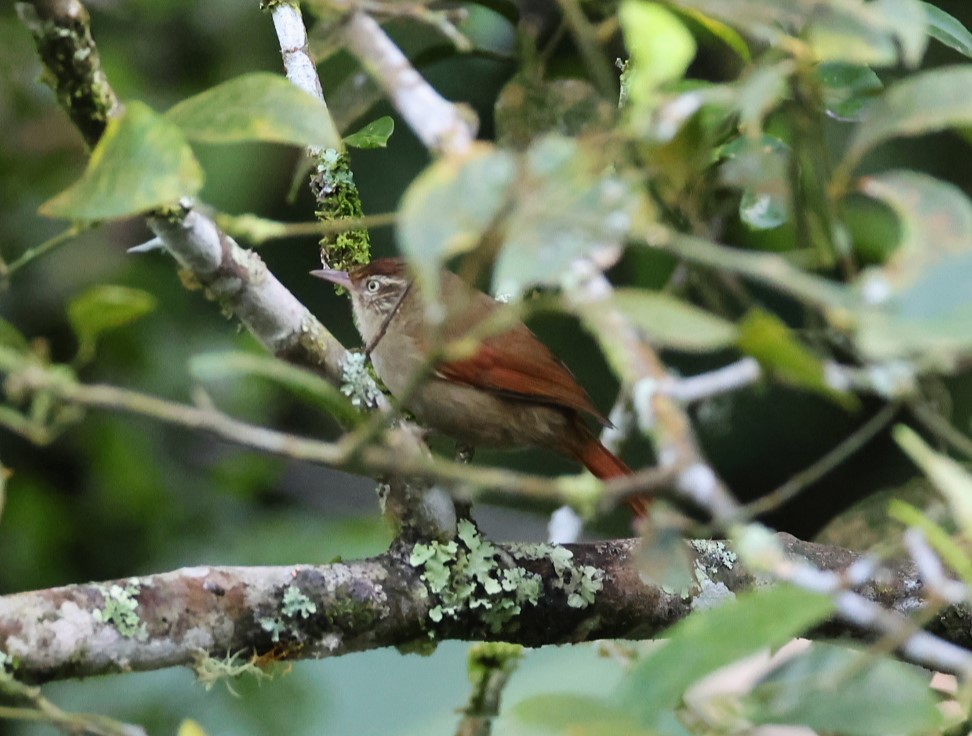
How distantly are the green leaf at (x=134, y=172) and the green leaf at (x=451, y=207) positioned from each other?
30 cm

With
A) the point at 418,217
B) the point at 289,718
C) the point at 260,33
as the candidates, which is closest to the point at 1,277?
the point at 418,217

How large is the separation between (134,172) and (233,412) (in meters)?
2.93

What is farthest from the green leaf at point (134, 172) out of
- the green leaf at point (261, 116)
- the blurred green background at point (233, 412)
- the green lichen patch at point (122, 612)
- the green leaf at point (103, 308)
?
the blurred green background at point (233, 412)

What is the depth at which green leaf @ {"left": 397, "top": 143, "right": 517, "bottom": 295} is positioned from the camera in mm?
791

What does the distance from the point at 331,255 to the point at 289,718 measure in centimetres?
156

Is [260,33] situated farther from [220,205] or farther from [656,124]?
[656,124]

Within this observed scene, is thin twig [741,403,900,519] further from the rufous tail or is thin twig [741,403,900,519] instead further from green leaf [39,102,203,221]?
the rufous tail

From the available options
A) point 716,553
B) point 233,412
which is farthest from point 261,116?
point 233,412

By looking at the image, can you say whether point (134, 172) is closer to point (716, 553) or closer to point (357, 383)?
point (357, 383)

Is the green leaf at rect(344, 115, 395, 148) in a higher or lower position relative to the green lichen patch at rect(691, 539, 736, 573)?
higher

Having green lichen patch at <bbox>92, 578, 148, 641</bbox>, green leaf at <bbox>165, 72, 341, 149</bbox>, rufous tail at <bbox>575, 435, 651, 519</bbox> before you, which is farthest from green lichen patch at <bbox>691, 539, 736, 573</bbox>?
green leaf at <bbox>165, 72, 341, 149</bbox>

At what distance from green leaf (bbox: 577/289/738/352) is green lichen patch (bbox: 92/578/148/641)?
3.76 feet

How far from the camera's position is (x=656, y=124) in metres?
0.94

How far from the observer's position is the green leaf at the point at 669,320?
815 millimetres
